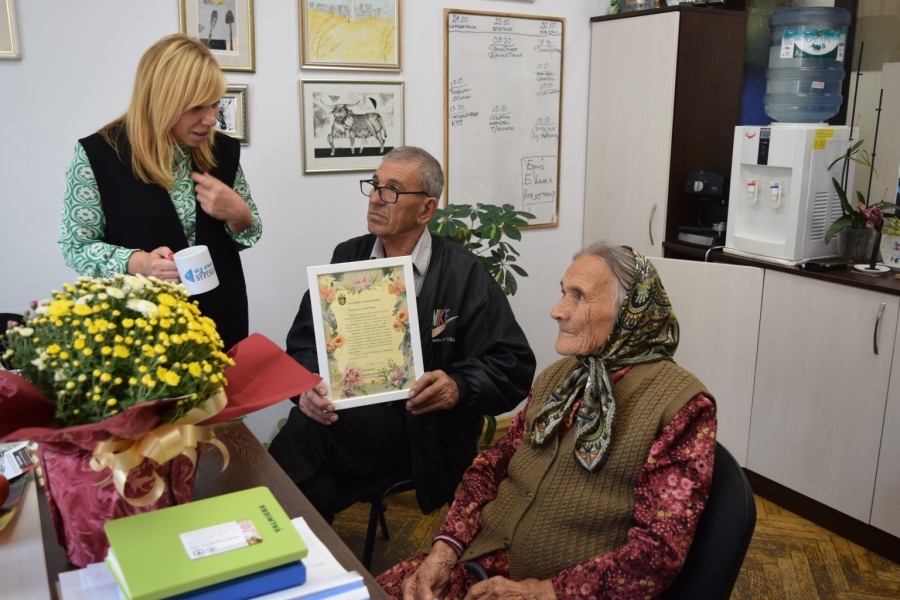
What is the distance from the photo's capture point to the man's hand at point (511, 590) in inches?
64.3

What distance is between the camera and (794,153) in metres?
3.21

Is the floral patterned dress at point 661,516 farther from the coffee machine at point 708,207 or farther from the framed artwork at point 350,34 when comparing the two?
the framed artwork at point 350,34

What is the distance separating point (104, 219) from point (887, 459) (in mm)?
2751

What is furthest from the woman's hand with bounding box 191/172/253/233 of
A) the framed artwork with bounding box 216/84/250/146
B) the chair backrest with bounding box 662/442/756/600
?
the chair backrest with bounding box 662/442/756/600

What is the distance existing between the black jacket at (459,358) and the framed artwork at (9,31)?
141cm

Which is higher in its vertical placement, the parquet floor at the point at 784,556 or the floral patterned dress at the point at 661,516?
the floral patterned dress at the point at 661,516

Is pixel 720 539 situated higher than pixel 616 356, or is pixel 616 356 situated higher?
pixel 616 356

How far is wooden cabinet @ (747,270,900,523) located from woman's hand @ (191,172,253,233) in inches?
82.0

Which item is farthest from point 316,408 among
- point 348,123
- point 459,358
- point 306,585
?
Result: point 348,123

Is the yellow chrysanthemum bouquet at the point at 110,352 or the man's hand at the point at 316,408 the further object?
the man's hand at the point at 316,408

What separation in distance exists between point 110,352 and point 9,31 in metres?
2.25

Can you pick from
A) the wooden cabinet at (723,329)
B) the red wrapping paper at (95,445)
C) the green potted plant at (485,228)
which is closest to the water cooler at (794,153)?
the wooden cabinet at (723,329)

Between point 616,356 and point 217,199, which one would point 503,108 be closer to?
point 217,199

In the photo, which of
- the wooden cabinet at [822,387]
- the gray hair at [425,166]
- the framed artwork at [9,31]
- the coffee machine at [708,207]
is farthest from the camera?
the coffee machine at [708,207]
